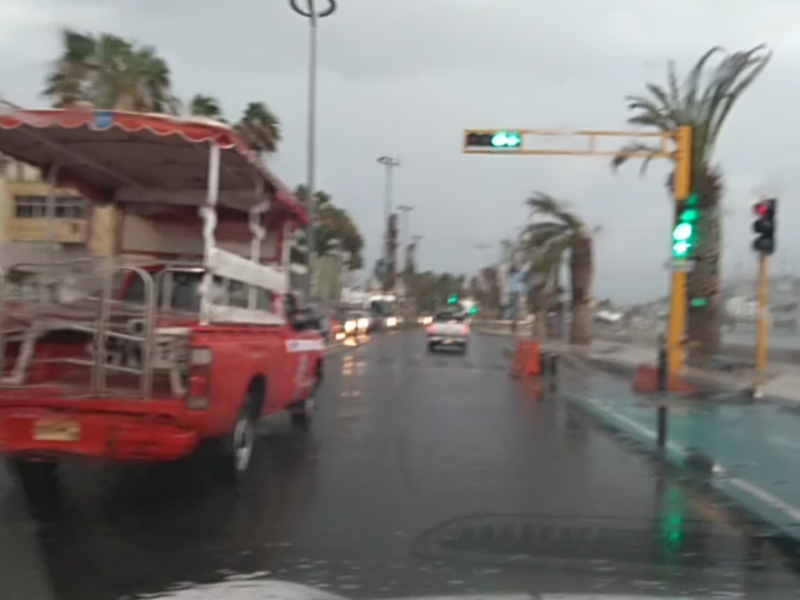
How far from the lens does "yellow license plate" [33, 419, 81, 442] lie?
A: 8.16 metres

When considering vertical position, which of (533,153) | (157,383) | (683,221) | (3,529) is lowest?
(3,529)

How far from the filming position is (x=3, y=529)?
7672mm

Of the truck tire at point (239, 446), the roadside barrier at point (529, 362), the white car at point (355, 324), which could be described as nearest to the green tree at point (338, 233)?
the white car at point (355, 324)

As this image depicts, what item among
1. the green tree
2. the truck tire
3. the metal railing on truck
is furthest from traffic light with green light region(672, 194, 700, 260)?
the green tree

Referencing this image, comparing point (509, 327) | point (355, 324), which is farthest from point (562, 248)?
point (509, 327)

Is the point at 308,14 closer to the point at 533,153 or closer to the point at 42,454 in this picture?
the point at 533,153

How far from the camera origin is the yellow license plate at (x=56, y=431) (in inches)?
321

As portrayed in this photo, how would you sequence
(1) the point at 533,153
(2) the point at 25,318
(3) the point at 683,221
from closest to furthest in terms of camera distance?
(2) the point at 25,318
(3) the point at 683,221
(1) the point at 533,153

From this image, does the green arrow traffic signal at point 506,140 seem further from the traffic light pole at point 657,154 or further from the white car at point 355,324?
the white car at point 355,324

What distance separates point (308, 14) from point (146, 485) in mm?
23981

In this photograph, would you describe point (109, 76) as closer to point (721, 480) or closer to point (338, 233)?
point (721, 480)

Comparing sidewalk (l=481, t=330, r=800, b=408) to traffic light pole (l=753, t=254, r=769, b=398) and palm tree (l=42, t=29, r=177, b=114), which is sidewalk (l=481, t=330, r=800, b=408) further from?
palm tree (l=42, t=29, r=177, b=114)

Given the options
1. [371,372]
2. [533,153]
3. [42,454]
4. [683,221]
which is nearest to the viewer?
[42,454]

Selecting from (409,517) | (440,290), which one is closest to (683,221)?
(409,517)
